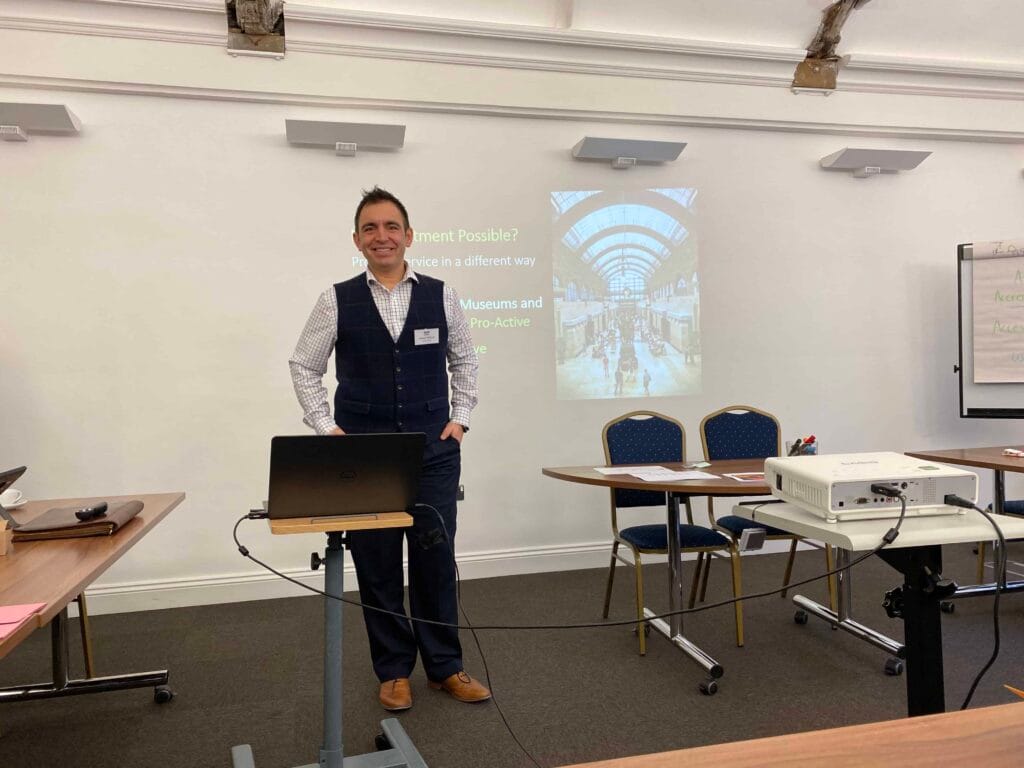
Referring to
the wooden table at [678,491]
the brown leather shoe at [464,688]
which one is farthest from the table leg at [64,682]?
the wooden table at [678,491]

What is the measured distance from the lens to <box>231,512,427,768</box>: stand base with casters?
4.44 ft

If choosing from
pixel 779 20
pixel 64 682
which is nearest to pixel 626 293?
pixel 779 20

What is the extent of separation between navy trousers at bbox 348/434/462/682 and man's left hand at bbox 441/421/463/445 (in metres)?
0.03

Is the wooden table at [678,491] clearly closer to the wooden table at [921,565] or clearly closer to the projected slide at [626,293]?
the wooden table at [921,565]

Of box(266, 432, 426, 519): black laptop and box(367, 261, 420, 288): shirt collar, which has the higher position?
box(367, 261, 420, 288): shirt collar

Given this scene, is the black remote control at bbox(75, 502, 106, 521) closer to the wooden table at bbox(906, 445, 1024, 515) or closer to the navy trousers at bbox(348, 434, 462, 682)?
the navy trousers at bbox(348, 434, 462, 682)

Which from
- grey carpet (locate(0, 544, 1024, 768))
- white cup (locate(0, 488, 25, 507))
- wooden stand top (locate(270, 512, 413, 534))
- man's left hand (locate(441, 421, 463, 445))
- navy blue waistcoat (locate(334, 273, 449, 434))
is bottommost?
grey carpet (locate(0, 544, 1024, 768))

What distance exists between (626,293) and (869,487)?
2719 mm

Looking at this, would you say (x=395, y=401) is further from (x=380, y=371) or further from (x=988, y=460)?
(x=988, y=460)

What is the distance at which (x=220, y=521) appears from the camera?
3.42 m

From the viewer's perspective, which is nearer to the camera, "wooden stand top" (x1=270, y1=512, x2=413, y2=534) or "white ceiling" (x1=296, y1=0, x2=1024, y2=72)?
"wooden stand top" (x1=270, y1=512, x2=413, y2=534)

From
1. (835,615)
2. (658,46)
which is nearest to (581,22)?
(658,46)

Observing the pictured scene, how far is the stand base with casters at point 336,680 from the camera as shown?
135 cm

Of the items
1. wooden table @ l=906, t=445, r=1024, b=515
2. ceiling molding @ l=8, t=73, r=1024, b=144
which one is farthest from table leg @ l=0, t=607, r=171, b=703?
wooden table @ l=906, t=445, r=1024, b=515
